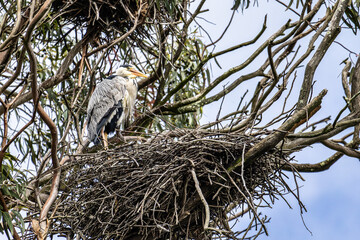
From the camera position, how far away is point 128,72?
5.19 metres

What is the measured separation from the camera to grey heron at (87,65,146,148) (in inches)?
191

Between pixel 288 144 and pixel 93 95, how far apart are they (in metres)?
2.15

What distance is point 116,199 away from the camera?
326 cm

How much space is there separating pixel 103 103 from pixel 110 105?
2.6 inches

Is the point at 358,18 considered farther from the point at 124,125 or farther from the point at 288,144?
the point at 124,125

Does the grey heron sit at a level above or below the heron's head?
below

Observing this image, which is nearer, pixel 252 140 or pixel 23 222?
pixel 252 140

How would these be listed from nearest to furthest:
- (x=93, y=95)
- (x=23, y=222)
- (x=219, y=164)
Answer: (x=219, y=164) → (x=23, y=222) → (x=93, y=95)

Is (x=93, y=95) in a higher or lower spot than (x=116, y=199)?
higher

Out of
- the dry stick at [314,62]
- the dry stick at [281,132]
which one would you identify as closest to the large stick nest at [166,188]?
the dry stick at [281,132]

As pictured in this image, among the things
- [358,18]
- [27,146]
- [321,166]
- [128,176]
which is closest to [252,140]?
[128,176]

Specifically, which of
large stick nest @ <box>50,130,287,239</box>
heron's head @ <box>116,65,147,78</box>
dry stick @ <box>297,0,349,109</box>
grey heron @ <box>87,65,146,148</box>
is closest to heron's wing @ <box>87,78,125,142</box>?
grey heron @ <box>87,65,146,148</box>

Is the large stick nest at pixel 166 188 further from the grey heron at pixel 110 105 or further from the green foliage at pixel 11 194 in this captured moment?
the grey heron at pixel 110 105

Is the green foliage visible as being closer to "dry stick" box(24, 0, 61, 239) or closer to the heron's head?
"dry stick" box(24, 0, 61, 239)
